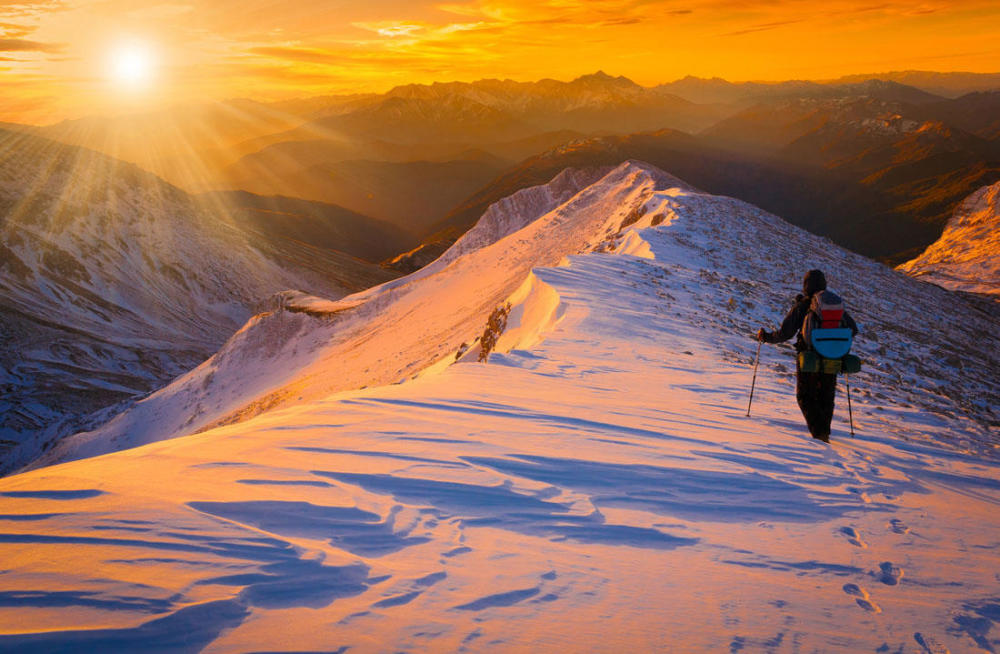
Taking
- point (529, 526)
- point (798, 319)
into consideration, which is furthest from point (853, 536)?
point (798, 319)

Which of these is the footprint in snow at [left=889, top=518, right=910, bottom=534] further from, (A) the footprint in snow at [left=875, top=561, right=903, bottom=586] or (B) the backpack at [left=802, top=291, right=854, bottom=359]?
(B) the backpack at [left=802, top=291, right=854, bottom=359]

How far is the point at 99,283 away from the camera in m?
82.8

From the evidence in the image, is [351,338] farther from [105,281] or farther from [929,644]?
[105,281]

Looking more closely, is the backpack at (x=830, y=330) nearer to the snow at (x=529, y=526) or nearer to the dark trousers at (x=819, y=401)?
the dark trousers at (x=819, y=401)

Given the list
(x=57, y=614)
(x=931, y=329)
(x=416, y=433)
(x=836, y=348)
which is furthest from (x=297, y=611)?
(x=931, y=329)

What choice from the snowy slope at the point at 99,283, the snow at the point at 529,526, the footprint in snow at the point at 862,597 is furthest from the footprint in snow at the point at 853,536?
the snowy slope at the point at 99,283

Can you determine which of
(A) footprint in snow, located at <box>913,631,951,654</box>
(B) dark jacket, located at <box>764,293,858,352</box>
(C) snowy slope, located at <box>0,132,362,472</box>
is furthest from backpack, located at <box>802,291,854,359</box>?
(C) snowy slope, located at <box>0,132,362,472</box>

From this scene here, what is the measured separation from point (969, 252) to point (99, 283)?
5110 inches

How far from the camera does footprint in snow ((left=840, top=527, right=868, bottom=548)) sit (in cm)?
417

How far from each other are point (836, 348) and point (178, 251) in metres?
111

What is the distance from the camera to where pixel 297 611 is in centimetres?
296

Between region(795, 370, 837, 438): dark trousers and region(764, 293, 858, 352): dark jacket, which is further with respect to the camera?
region(764, 293, 858, 352): dark jacket

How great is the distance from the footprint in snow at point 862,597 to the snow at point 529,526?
0.04ft

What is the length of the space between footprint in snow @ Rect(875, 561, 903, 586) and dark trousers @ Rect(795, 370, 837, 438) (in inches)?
120
